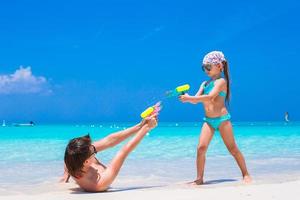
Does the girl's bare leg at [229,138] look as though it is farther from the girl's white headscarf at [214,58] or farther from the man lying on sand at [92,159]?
the man lying on sand at [92,159]

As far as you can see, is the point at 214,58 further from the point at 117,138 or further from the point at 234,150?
the point at 117,138

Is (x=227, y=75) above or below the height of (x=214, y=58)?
below

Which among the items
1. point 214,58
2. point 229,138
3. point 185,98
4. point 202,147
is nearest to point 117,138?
point 185,98

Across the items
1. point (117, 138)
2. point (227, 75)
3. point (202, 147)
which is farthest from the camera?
point (227, 75)

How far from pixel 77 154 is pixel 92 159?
32 cm

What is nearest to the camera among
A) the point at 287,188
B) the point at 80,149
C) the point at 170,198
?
the point at 170,198

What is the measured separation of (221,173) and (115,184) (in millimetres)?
1880

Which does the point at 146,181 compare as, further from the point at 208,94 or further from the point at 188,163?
the point at 188,163

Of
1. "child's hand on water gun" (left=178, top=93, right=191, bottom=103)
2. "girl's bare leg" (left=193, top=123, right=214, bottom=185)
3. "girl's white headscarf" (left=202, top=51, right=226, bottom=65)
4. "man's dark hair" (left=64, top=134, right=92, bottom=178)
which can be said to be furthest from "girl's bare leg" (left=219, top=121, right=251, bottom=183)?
"man's dark hair" (left=64, top=134, right=92, bottom=178)

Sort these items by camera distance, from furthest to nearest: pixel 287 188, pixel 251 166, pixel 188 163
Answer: pixel 188 163 → pixel 251 166 → pixel 287 188

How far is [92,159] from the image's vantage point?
4.77 meters

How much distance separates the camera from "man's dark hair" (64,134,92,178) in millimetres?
4492

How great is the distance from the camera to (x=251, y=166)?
7.62m

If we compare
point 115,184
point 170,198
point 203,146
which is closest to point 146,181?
point 115,184
